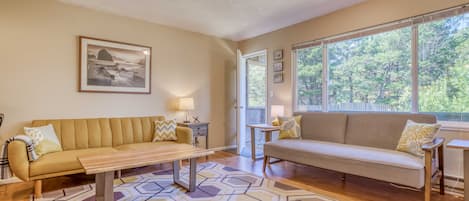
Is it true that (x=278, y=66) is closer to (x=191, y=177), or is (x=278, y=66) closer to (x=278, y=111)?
(x=278, y=111)

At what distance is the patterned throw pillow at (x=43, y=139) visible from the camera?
109 inches

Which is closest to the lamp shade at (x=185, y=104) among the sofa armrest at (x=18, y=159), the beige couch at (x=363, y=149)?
the beige couch at (x=363, y=149)

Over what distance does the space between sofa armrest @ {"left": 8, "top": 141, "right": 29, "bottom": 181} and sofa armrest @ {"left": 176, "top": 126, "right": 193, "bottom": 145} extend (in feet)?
5.89

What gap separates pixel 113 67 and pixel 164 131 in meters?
1.28

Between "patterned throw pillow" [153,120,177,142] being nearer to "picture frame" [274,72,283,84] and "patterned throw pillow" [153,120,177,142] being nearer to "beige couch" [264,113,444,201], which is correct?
"beige couch" [264,113,444,201]

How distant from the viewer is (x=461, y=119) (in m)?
2.67

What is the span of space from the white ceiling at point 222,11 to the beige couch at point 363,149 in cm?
157

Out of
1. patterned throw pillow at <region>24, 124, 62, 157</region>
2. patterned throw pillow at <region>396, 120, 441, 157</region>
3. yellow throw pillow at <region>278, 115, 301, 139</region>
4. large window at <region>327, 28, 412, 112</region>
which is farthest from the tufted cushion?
patterned throw pillow at <region>396, 120, 441, 157</region>

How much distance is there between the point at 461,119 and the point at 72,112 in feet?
15.8

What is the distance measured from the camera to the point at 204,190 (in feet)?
9.09

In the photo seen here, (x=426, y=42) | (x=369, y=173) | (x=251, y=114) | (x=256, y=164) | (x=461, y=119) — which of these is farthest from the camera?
(x=251, y=114)

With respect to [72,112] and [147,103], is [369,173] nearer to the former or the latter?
[147,103]

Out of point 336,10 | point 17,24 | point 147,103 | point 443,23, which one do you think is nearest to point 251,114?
point 147,103

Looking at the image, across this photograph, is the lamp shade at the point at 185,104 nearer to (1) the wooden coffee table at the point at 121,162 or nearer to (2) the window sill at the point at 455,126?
(1) the wooden coffee table at the point at 121,162
